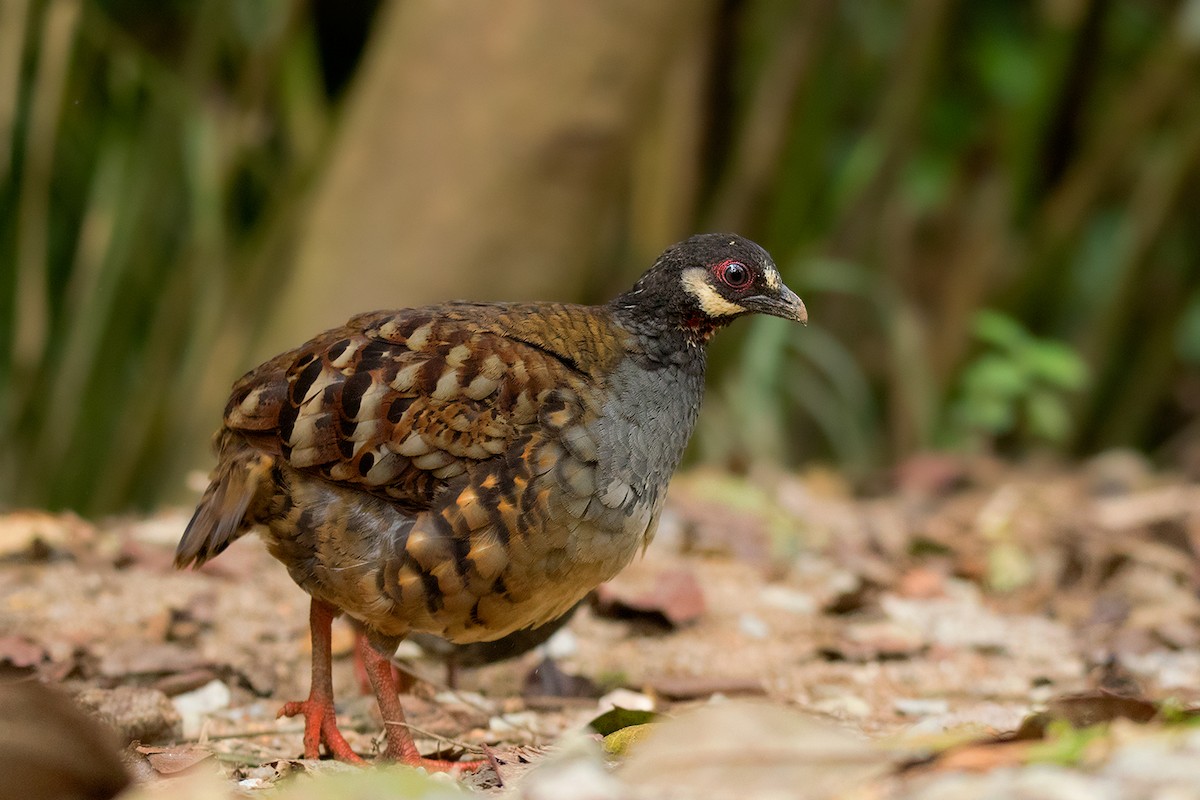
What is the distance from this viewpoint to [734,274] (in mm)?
3496

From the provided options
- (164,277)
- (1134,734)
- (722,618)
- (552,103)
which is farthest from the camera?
(164,277)

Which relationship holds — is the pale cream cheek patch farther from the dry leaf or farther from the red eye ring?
the dry leaf

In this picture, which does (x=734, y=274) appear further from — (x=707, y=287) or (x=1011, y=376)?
(x=1011, y=376)

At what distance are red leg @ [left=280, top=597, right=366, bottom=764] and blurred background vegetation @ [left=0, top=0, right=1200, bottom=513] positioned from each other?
8.85ft

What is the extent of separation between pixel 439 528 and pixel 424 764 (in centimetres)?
51

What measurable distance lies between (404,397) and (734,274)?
90 centimetres

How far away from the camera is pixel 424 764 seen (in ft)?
9.91

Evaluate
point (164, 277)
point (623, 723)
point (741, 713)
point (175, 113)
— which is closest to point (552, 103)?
point (175, 113)

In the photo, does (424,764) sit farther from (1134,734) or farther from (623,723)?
(1134,734)

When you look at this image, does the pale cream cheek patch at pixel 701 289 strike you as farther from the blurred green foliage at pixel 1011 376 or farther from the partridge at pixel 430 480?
the blurred green foliage at pixel 1011 376

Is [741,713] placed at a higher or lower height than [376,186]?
lower

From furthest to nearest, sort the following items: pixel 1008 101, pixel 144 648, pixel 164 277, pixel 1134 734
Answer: pixel 1008 101 → pixel 164 277 → pixel 144 648 → pixel 1134 734

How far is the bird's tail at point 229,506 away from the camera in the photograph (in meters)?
3.16

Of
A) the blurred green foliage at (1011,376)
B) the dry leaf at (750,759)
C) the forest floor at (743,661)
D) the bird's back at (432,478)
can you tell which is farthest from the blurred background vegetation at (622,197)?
the dry leaf at (750,759)
